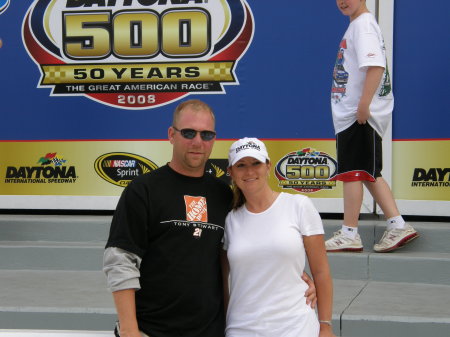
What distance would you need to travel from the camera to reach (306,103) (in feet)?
20.5

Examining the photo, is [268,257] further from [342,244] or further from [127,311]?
[342,244]

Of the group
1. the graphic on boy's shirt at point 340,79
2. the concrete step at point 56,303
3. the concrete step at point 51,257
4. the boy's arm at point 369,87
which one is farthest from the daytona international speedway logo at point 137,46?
the concrete step at point 56,303

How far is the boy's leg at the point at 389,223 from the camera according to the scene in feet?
17.0

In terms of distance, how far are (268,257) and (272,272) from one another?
0.18 feet

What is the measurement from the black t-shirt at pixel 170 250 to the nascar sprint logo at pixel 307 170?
3.67 m

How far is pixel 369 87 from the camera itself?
5.02m

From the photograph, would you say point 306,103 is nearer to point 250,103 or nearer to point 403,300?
point 250,103

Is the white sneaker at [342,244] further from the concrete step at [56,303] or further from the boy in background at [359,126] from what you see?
the concrete step at [56,303]

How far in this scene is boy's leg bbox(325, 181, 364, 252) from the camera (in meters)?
5.16

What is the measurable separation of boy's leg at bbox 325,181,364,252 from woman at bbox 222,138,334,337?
2503mm

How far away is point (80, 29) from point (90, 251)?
2045 millimetres

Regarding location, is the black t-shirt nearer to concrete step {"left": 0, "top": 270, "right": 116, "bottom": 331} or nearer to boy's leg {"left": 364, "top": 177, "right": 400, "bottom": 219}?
concrete step {"left": 0, "top": 270, "right": 116, "bottom": 331}

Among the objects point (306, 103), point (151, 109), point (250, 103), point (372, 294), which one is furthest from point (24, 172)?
point (372, 294)

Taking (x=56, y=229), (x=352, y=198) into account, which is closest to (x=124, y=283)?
(x=352, y=198)
